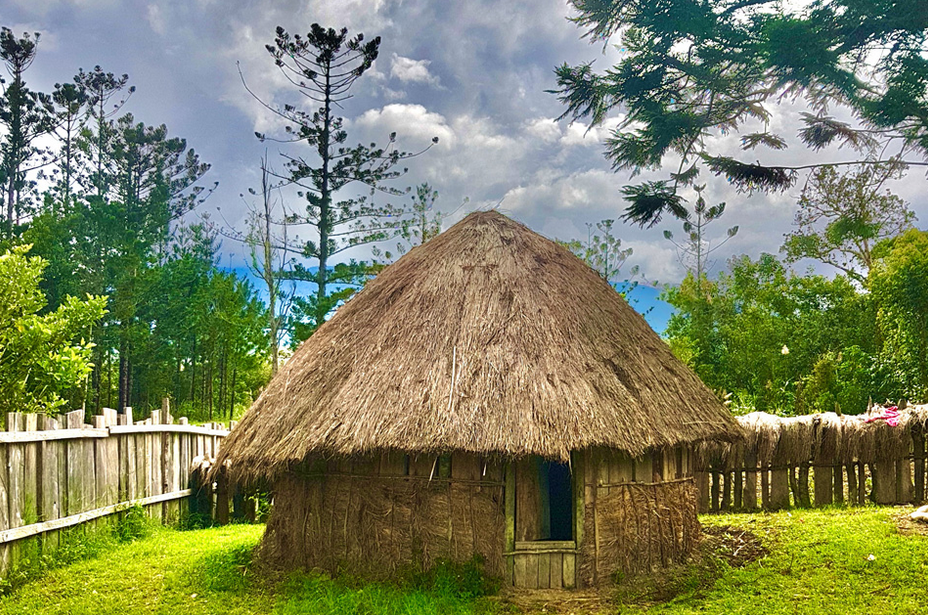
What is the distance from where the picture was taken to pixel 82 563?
8.41 metres

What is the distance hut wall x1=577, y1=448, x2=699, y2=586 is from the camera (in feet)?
24.1

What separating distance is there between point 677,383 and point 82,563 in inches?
290

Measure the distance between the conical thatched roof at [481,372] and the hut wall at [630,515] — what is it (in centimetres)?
52

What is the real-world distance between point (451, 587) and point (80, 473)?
5.06 metres

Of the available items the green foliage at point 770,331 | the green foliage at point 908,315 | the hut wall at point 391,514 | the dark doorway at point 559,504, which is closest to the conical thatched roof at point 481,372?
the hut wall at point 391,514

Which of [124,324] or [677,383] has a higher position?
[124,324]

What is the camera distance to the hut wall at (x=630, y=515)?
24.1 ft

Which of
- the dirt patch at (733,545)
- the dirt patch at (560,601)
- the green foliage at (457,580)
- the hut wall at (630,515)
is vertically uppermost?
the hut wall at (630,515)

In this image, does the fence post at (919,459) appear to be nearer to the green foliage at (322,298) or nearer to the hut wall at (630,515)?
the hut wall at (630,515)

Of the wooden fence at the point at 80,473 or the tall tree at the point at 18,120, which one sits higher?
the tall tree at the point at 18,120

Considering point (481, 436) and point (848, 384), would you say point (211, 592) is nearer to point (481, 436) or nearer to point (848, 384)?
point (481, 436)

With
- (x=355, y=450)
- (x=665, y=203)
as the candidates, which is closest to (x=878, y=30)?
(x=665, y=203)

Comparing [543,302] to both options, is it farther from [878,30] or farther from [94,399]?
[94,399]

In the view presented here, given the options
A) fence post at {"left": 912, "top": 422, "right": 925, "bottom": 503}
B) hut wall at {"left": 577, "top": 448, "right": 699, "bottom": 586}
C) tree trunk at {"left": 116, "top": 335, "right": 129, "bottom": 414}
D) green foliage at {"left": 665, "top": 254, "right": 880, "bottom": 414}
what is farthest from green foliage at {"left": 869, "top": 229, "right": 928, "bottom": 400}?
tree trunk at {"left": 116, "top": 335, "right": 129, "bottom": 414}
